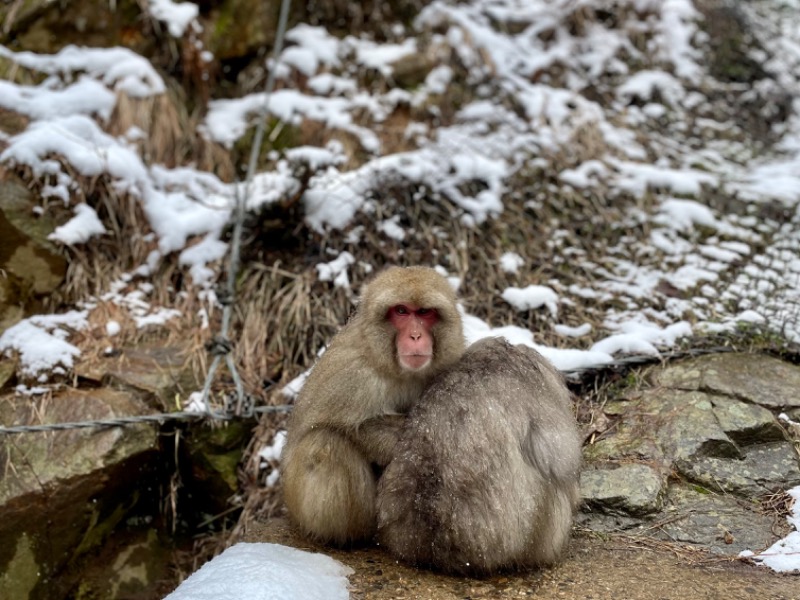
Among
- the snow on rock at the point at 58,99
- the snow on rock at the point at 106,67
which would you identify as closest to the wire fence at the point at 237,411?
the snow on rock at the point at 58,99

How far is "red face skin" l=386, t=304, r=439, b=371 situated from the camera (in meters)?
2.90

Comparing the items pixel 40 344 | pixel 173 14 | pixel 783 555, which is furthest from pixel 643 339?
pixel 173 14

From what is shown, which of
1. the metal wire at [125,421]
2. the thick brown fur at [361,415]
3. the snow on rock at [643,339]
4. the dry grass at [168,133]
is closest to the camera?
the thick brown fur at [361,415]

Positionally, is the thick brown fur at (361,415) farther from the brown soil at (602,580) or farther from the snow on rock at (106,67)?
the snow on rock at (106,67)

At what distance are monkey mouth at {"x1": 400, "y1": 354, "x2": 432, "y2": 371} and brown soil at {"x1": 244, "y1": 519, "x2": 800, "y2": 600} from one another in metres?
0.78

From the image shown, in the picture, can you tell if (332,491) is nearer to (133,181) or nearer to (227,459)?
(227,459)

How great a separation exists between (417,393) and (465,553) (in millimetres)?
669

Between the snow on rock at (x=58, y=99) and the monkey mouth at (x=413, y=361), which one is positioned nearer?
the monkey mouth at (x=413, y=361)

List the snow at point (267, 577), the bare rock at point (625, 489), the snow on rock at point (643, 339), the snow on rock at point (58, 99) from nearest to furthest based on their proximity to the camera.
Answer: the snow at point (267, 577), the bare rock at point (625, 489), the snow on rock at point (643, 339), the snow on rock at point (58, 99)

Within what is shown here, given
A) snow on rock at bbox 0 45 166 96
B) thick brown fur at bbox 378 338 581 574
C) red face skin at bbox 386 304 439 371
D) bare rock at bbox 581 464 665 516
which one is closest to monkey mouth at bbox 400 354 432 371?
red face skin at bbox 386 304 439 371

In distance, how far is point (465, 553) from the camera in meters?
2.73

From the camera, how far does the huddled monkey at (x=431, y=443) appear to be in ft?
8.89

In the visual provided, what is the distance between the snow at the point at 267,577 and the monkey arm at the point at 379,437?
1.48ft

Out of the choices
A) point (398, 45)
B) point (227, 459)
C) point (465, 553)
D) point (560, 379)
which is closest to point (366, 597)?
point (465, 553)
